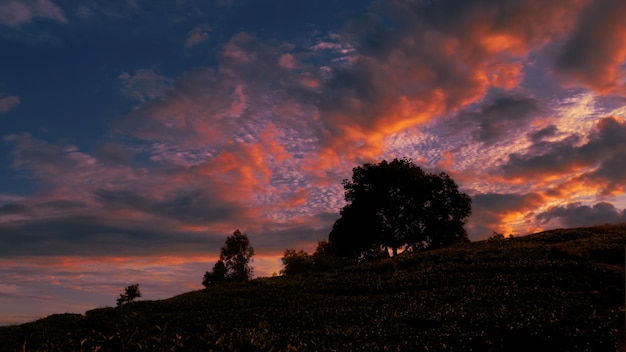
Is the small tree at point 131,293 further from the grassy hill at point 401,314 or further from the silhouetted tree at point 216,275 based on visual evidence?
the grassy hill at point 401,314

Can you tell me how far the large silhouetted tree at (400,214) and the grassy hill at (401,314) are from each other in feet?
84.4

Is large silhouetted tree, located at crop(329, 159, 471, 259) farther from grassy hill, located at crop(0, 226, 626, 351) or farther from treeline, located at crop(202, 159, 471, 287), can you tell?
grassy hill, located at crop(0, 226, 626, 351)

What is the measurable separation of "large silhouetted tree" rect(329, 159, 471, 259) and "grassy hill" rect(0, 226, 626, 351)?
84.4 ft

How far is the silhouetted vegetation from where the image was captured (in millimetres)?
77750

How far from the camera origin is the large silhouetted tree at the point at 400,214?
68.7 meters

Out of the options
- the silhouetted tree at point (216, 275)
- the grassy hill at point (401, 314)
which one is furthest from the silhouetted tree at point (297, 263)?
the grassy hill at point (401, 314)

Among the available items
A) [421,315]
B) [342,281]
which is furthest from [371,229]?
[421,315]

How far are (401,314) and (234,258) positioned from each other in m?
55.9

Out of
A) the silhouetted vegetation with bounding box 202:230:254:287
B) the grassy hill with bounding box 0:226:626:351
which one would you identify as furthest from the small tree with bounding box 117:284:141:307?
the grassy hill with bounding box 0:226:626:351

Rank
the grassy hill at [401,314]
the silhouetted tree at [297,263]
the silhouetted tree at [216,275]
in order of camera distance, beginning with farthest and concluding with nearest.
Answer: the silhouetted tree at [216,275] → the silhouetted tree at [297,263] → the grassy hill at [401,314]

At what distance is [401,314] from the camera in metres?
25.6

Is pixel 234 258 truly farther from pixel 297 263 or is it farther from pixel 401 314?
pixel 401 314

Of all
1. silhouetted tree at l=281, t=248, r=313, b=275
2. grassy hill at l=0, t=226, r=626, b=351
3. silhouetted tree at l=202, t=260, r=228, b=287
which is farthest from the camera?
silhouetted tree at l=202, t=260, r=228, b=287

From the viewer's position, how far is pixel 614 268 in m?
32.3
